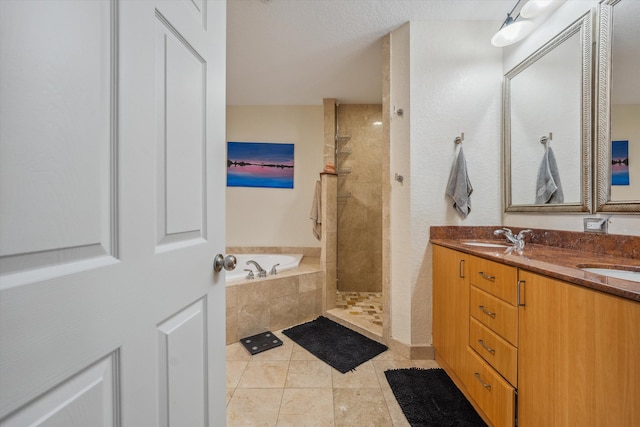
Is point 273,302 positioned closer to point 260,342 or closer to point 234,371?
point 260,342

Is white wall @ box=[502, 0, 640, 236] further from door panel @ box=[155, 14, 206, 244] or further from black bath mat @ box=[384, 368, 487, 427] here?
door panel @ box=[155, 14, 206, 244]

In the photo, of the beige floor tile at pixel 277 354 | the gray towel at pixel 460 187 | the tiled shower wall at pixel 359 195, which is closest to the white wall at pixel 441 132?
the gray towel at pixel 460 187

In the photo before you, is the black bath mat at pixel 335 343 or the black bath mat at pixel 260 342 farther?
the black bath mat at pixel 260 342

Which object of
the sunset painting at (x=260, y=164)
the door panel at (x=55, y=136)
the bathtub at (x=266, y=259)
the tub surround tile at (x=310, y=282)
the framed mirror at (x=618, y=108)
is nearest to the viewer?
the door panel at (x=55, y=136)

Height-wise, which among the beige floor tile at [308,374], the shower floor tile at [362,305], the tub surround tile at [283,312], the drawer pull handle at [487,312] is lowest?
the beige floor tile at [308,374]

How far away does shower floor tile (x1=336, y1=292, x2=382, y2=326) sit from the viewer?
2.51 m

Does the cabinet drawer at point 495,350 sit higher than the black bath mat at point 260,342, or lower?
higher

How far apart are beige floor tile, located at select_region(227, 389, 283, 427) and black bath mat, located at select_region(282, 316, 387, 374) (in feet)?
1.55

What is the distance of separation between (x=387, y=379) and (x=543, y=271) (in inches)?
46.5

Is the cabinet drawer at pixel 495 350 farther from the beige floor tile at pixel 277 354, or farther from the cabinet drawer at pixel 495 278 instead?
the beige floor tile at pixel 277 354

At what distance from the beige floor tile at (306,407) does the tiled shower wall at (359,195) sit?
1835 mm

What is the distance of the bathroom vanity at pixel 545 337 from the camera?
0.69 m

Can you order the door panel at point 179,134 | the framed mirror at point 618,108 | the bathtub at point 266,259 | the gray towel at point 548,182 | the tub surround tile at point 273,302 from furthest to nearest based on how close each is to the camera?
the bathtub at point 266,259, the tub surround tile at point 273,302, the gray towel at point 548,182, the framed mirror at point 618,108, the door panel at point 179,134

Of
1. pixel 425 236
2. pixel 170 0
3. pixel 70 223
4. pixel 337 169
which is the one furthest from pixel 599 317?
pixel 337 169
